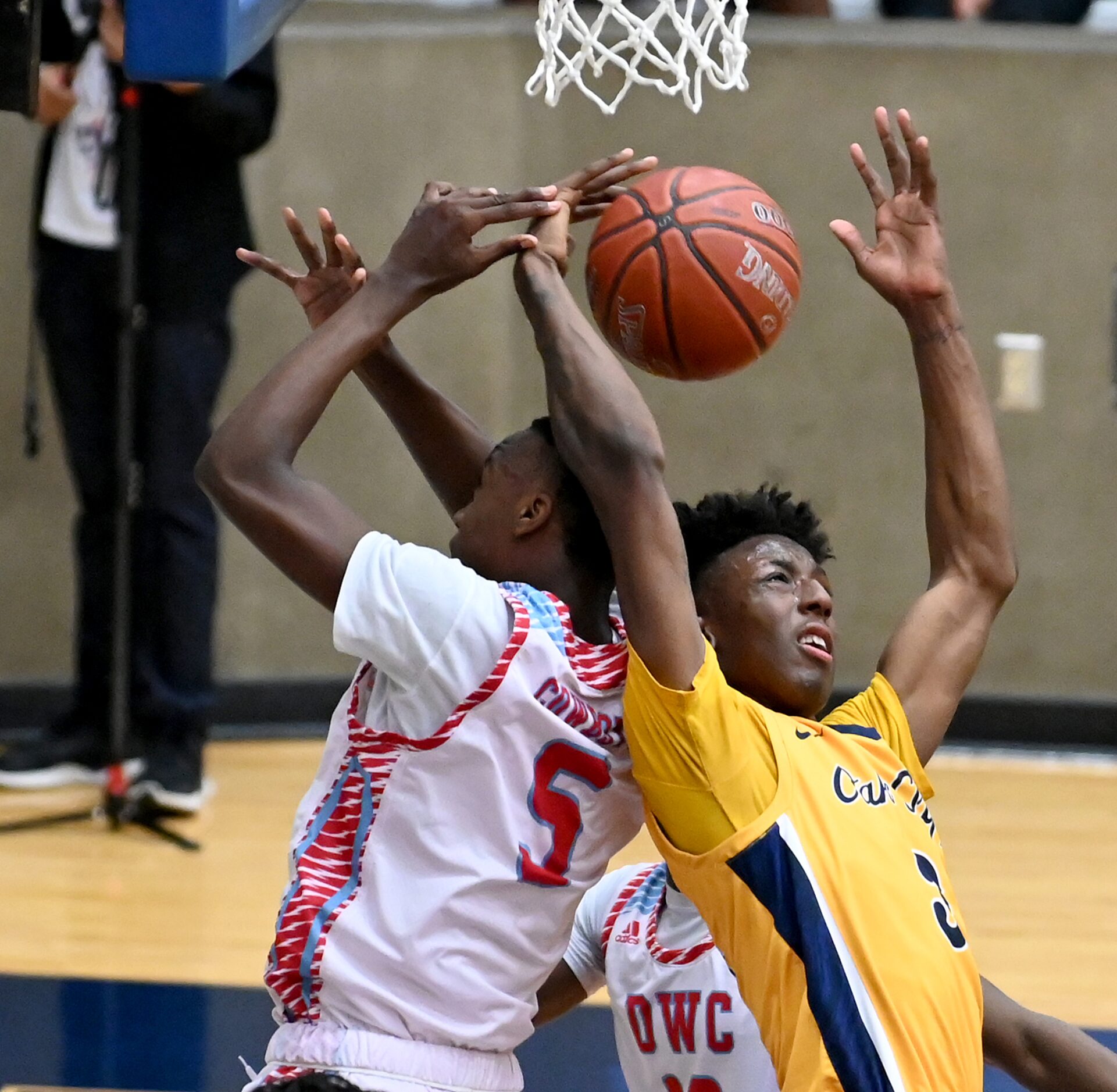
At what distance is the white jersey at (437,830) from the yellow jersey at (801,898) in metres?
0.13

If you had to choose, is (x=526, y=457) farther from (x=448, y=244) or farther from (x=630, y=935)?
(x=630, y=935)

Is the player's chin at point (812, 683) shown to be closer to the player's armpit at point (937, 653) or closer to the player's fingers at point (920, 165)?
the player's armpit at point (937, 653)

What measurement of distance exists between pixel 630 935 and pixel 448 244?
3.74ft

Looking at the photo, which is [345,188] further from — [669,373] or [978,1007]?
[978,1007]

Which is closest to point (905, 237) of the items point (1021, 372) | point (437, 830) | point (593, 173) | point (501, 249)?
point (593, 173)

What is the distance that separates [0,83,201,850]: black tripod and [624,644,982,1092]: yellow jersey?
2.99 meters

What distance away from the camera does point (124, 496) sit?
16.9ft

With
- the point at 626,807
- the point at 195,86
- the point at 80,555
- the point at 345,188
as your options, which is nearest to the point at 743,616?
the point at 626,807

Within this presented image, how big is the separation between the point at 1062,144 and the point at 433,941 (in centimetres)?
485

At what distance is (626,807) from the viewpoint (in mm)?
2479

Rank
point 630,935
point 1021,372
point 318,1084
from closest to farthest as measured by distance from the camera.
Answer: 1. point 318,1084
2. point 630,935
3. point 1021,372

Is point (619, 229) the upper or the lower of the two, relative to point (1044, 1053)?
upper

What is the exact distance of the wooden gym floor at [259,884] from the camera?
14.3 feet

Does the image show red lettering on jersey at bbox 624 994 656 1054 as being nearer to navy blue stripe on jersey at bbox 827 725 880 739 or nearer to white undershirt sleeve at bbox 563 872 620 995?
white undershirt sleeve at bbox 563 872 620 995
